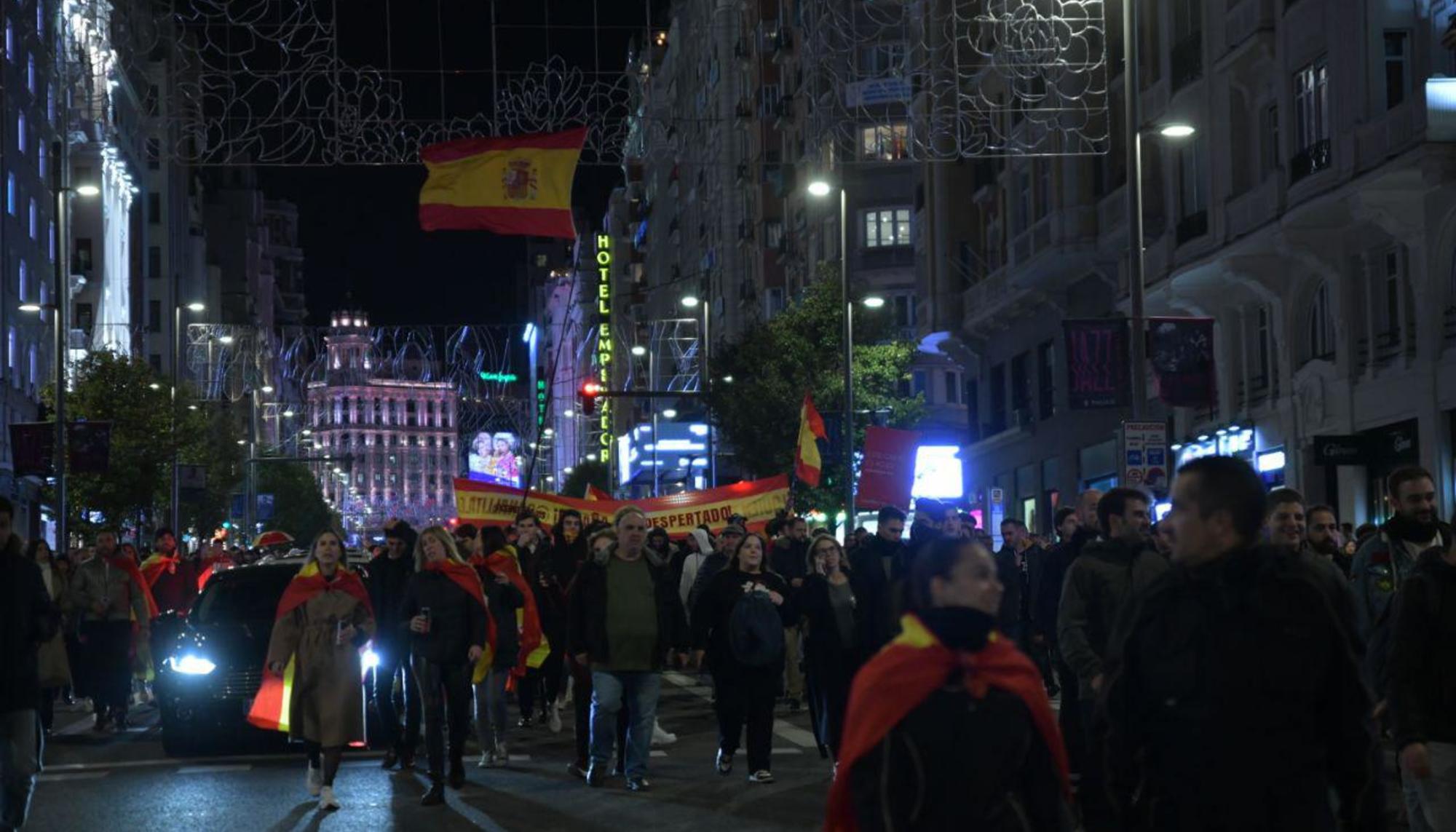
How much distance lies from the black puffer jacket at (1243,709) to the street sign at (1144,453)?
57.9ft

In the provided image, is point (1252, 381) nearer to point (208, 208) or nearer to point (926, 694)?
point (926, 694)

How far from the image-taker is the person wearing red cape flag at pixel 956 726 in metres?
5.47

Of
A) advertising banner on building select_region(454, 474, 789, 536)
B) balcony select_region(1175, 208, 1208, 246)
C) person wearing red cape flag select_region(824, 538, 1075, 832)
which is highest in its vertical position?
balcony select_region(1175, 208, 1208, 246)

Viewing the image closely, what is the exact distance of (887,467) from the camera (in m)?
33.2

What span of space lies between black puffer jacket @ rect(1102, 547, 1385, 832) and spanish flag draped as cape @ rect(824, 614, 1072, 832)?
0.87 feet

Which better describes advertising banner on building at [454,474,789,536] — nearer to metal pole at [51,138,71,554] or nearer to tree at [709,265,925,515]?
metal pole at [51,138,71,554]

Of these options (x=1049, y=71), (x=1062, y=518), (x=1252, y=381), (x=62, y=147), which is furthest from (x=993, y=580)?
(x=62, y=147)

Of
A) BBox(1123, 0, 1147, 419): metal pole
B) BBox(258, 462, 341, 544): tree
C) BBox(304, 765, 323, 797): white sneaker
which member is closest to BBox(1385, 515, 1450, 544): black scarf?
BBox(304, 765, 323, 797): white sneaker

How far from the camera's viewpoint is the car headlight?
57.6 ft

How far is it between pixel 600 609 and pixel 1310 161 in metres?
17.5

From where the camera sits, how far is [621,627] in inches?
579

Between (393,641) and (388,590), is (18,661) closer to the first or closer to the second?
(388,590)

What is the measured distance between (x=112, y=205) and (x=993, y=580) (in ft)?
282

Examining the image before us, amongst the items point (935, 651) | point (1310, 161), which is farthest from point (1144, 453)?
point (935, 651)
